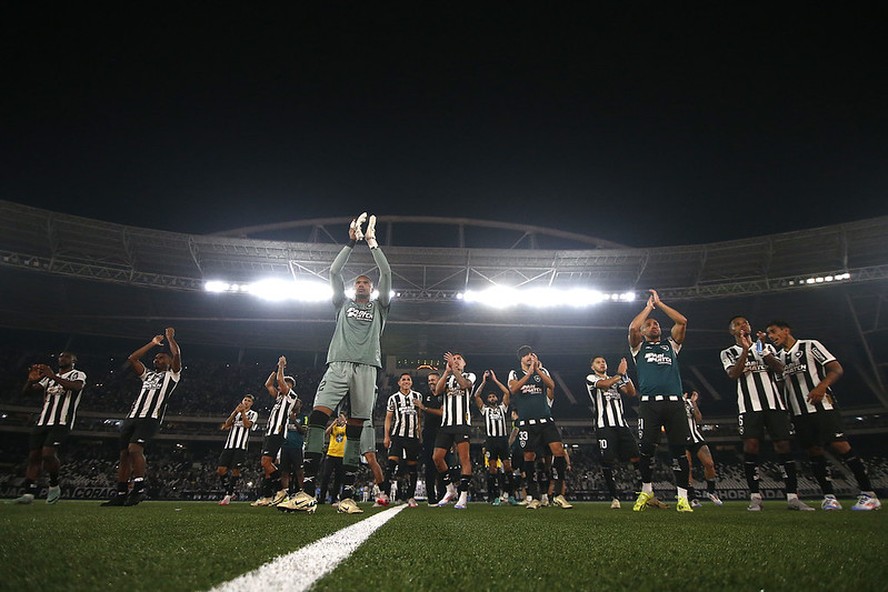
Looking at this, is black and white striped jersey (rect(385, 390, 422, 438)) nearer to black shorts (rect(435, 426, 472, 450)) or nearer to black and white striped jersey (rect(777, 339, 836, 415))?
black shorts (rect(435, 426, 472, 450))

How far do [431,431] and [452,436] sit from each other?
106 cm

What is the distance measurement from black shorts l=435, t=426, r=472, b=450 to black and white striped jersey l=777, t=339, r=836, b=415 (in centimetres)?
461

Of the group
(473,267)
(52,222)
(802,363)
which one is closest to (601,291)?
(473,267)

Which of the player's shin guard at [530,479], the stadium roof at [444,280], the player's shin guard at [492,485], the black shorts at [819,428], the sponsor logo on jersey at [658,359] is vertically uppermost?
the stadium roof at [444,280]

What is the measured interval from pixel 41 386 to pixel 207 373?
2234cm

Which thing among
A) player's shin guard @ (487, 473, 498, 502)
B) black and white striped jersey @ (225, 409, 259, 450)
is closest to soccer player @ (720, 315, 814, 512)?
player's shin guard @ (487, 473, 498, 502)

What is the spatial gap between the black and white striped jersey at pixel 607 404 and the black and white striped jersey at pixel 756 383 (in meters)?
1.82

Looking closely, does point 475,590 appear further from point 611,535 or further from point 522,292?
point 522,292

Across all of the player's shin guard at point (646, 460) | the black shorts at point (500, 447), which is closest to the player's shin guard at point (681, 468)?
Answer: the player's shin guard at point (646, 460)

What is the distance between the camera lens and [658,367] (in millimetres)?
6258

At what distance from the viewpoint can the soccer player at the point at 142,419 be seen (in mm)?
6531

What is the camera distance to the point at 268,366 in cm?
2962

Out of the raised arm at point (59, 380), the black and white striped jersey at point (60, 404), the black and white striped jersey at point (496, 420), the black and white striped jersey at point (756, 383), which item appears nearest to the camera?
the black and white striped jersey at point (756, 383)

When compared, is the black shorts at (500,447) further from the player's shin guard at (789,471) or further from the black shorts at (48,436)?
the black shorts at (48,436)
